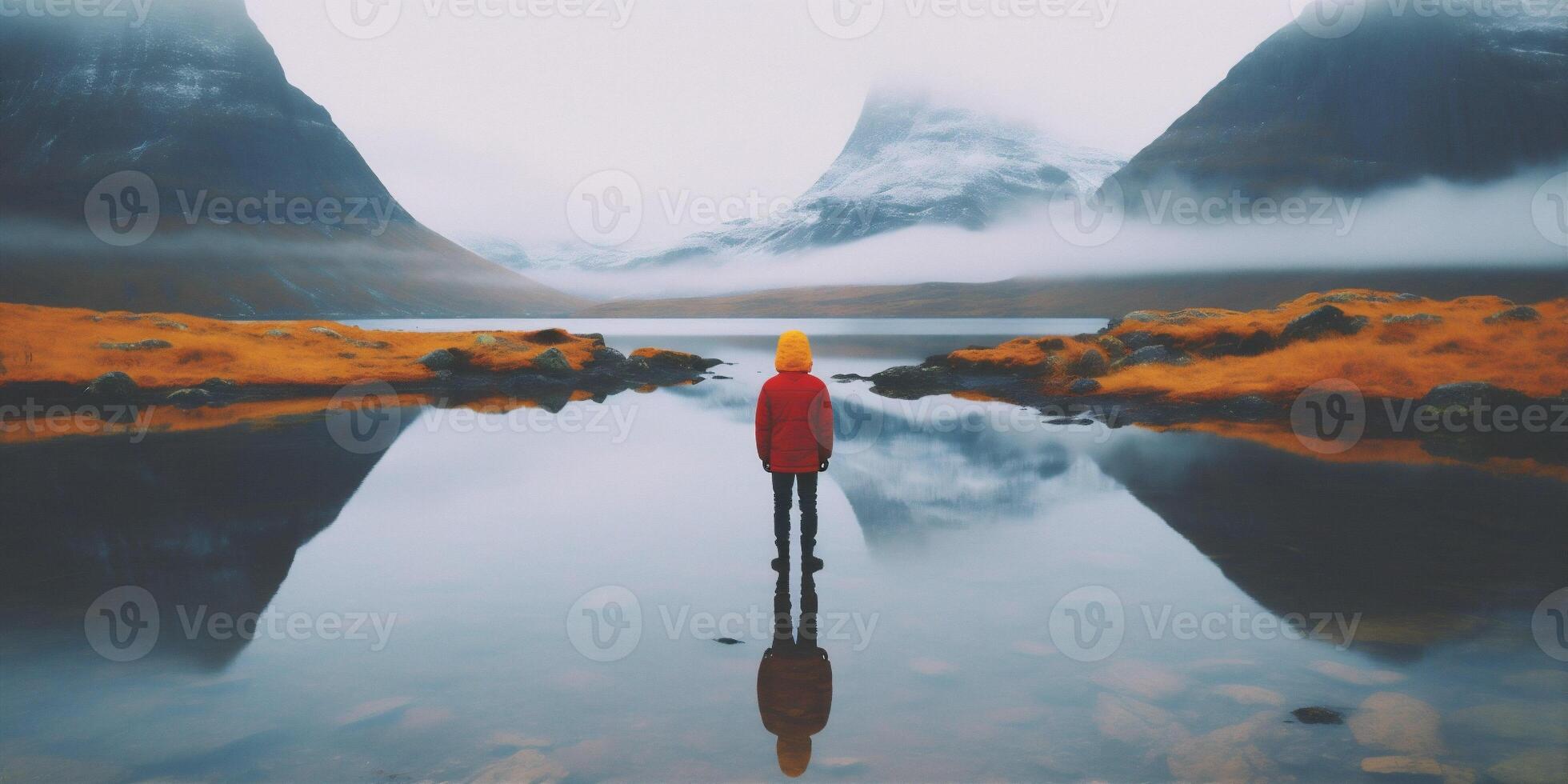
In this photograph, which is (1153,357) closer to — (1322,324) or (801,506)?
(1322,324)

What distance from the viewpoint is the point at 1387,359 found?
99.9 feet

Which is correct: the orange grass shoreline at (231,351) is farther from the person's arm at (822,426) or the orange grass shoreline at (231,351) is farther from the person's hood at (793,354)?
the person's arm at (822,426)

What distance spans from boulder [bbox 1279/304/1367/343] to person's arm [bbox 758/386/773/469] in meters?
33.3

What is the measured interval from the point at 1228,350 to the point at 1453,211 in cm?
21081

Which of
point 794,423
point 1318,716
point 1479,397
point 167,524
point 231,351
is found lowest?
point 1318,716

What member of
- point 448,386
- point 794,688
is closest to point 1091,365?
point 448,386

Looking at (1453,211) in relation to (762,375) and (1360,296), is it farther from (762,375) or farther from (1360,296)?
(762,375)

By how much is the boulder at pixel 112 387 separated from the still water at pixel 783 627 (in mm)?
16513

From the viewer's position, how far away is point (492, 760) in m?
6.24

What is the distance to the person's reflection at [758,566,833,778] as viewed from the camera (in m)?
6.49

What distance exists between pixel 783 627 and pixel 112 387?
115ft

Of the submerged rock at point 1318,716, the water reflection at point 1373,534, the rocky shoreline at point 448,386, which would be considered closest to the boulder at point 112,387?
the rocky shoreline at point 448,386

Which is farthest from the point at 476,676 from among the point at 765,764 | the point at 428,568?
the point at 428,568

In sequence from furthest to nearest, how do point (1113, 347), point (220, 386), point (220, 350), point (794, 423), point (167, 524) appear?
point (1113, 347), point (220, 350), point (220, 386), point (167, 524), point (794, 423)
